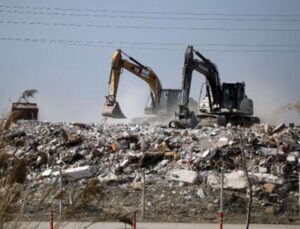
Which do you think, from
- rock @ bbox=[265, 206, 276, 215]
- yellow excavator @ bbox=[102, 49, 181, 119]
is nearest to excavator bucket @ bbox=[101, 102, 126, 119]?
yellow excavator @ bbox=[102, 49, 181, 119]

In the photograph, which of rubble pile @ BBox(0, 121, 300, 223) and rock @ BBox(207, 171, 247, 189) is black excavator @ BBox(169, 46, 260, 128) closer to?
rubble pile @ BBox(0, 121, 300, 223)

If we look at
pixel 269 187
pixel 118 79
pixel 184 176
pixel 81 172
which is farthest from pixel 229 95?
pixel 269 187

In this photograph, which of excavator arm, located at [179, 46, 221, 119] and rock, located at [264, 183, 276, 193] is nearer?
rock, located at [264, 183, 276, 193]

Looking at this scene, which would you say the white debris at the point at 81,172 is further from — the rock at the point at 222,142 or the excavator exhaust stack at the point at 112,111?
the excavator exhaust stack at the point at 112,111

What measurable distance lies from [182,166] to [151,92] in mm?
18009

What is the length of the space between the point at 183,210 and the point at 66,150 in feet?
28.1

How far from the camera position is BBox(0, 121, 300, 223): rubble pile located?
18.7m

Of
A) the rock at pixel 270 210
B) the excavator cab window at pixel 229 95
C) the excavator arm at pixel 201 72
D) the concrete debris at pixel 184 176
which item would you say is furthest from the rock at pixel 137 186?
the excavator cab window at pixel 229 95

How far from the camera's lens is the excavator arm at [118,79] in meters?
33.0

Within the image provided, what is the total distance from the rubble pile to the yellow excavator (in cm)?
254

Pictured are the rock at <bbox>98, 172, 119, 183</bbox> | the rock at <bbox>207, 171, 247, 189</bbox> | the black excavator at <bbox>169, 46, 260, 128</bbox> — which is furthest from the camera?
the black excavator at <bbox>169, 46, 260, 128</bbox>

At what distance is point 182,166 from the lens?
22750 millimetres

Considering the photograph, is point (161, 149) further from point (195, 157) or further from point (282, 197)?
point (282, 197)

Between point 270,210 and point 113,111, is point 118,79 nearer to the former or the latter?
point 113,111
